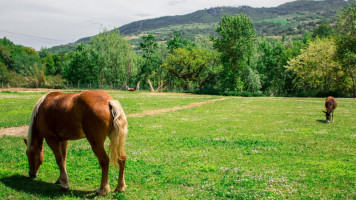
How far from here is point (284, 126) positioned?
17.4 m

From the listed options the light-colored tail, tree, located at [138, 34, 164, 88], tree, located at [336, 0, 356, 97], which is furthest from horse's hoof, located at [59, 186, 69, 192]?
tree, located at [138, 34, 164, 88]

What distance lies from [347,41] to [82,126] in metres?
52.1

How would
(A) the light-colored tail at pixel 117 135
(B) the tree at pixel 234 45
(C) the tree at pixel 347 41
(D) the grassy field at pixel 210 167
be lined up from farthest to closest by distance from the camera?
(B) the tree at pixel 234 45 → (C) the tree at pixel 347 41 → (D) the grassy field at pixel 210 167 → (A) the light-colored tail at pixel 117 135

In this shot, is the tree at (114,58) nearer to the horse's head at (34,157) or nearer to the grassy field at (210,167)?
the grassy field at (210,167)

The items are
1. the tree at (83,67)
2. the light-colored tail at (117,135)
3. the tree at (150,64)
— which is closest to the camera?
the light-colored tail at (117,135)

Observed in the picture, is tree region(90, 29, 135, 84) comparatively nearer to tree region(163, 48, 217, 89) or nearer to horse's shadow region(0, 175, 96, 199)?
tree region(163, 48, 217, 89)

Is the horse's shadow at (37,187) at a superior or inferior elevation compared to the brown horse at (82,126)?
inferior

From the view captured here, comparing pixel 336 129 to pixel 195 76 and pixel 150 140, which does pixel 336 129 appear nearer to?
pixel 150 140

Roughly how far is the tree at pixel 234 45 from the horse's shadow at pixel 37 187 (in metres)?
56.4

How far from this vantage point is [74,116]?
6867 millimetres

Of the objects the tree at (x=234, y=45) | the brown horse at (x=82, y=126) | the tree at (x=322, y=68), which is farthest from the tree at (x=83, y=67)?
the brown horse at (x=82, y=126)

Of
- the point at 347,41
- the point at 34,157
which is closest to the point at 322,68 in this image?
the point at 347,41

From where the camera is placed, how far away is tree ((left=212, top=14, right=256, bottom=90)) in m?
59.8

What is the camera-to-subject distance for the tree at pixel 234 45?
5978 centimetres
